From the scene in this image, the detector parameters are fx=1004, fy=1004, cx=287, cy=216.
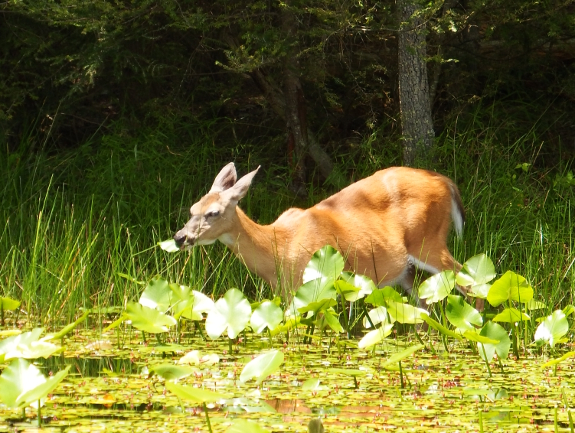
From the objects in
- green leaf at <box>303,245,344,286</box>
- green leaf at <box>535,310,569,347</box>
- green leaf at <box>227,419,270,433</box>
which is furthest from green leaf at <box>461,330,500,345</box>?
green leaf at <box>227,419,270,433</box>

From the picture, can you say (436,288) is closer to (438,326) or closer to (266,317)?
(438,326)

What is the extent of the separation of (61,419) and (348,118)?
7.10m

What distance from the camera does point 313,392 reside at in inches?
173

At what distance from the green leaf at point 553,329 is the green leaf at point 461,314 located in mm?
316

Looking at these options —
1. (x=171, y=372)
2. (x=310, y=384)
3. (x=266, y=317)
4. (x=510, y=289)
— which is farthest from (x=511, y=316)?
(x=171, y=372)

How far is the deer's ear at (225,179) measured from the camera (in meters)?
7.10

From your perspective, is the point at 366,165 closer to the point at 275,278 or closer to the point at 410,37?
the point at 410,37

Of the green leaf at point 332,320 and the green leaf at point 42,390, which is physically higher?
the green leaf at point 332,320

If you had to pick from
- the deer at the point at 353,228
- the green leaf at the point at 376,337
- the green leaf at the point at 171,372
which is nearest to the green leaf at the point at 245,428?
the green leaf at the point at 171,372

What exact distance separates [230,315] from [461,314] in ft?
3.89

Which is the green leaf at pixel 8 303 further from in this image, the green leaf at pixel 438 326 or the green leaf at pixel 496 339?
the green leaf at pixel 496 339

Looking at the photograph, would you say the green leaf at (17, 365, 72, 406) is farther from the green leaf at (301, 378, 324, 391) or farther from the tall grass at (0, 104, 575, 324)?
the tall grass at (0, 104, 575, 324)

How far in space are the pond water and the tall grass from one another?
109cm

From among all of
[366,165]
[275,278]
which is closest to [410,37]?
[366,165]
